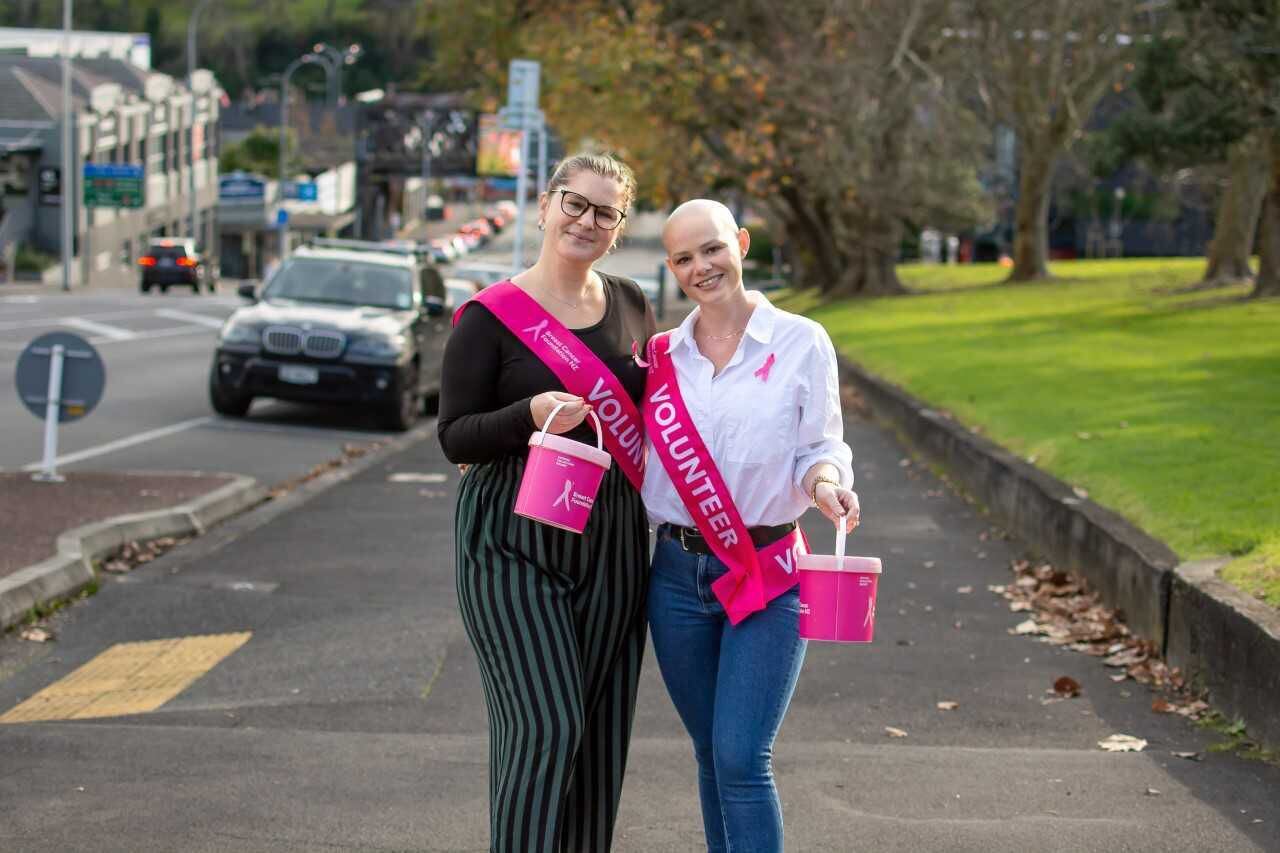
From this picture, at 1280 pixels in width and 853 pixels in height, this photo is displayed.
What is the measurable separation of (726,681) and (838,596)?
350 millimetres

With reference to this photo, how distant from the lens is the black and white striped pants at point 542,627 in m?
4.10

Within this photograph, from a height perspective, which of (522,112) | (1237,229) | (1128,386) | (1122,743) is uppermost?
(522,112)

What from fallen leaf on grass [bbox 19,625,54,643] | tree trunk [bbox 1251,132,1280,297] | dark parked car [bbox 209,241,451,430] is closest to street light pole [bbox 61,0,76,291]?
tree trunk [bbox 1251,132,1280,297]

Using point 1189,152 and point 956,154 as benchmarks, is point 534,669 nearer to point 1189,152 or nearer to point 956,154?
point 1189,152

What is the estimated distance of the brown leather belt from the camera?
4.18m

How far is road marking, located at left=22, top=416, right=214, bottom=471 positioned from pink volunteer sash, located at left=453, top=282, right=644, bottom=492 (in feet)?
31.4

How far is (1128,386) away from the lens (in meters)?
17.4

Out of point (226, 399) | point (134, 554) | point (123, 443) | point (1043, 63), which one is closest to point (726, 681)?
point (134, 554)

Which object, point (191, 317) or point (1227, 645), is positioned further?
point (191, 317)

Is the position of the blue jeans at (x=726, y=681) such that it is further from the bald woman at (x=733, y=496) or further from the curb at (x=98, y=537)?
the curb at (x=98, y=537)

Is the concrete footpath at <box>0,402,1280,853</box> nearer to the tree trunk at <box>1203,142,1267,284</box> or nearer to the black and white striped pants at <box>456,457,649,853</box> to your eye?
the black and white striped pants at <box>456,457,649,853</box>

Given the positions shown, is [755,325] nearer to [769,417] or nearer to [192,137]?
[769,417]

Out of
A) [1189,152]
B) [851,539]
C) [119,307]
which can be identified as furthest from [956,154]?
[851,539]

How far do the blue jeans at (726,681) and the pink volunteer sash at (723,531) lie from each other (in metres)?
0.04
